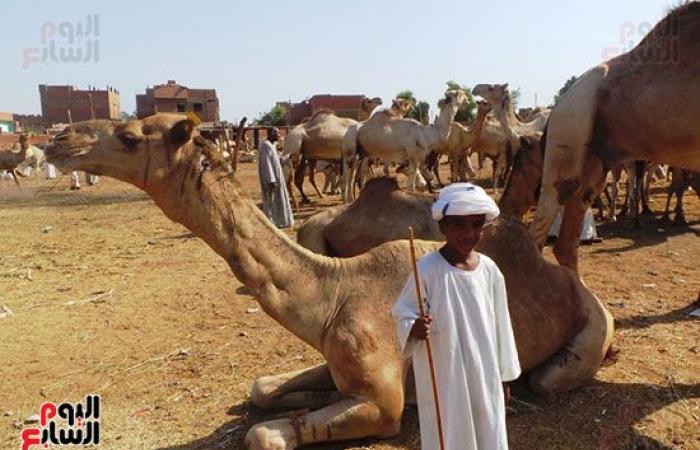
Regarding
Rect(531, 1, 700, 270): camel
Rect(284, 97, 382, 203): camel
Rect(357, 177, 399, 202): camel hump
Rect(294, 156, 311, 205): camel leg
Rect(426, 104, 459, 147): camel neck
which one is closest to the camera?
Rect(531, 1, 700, 270): camel

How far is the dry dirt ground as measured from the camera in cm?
369

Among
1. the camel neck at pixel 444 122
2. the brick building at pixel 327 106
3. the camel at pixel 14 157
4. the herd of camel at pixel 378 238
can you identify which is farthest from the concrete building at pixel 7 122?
the herd of camel at pixel 378 238

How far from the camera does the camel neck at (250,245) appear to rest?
3.21 metres

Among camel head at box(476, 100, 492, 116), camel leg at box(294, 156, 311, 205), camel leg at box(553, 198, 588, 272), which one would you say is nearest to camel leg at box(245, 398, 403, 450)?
camel leg at box(553, 198, 588, 272)

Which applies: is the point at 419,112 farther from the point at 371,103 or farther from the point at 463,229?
the point at 463,229

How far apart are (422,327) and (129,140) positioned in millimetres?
1915

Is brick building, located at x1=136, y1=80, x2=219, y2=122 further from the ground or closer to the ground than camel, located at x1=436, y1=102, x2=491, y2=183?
further from the ground

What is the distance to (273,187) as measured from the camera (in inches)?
472

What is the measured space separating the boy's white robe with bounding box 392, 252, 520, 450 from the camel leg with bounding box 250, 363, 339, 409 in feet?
4.59

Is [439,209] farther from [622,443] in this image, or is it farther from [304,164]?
[304,164]

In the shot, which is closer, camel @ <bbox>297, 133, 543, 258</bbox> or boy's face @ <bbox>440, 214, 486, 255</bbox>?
boy's face @ <bbox>440, 214, 486, 255</bbox>

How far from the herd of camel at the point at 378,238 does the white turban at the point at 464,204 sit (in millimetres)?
1047

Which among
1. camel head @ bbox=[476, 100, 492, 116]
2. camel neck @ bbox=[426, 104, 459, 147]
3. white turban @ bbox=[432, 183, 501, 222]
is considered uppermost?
camel head @ bbox=[476, 100, 492, 116]

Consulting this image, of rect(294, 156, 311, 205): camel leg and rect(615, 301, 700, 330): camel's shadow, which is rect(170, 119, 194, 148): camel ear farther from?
rect(294, 156, 311, 205): camel leg
